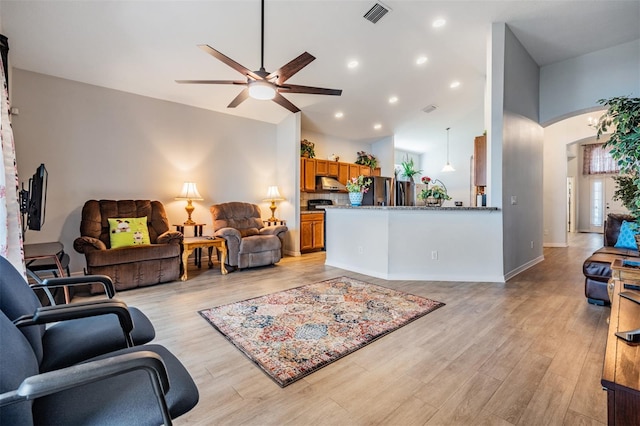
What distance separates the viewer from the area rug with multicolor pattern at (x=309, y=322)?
2057 millimetres

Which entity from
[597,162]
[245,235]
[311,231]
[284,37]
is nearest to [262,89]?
[284,37]

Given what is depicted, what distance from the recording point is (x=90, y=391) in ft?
3.22

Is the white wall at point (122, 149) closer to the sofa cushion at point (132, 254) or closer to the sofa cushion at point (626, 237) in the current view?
the sofa cushion at point (132, 254)

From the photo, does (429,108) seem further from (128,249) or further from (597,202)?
(597,202)

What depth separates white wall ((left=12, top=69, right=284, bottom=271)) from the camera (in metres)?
3.92

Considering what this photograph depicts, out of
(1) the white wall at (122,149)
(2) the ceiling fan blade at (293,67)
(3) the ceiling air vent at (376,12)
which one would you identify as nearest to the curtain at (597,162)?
(3) the ceiling air vent at (376,12)

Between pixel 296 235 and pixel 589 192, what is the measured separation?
1127 cm

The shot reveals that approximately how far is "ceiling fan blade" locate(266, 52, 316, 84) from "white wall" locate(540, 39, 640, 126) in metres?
4.73

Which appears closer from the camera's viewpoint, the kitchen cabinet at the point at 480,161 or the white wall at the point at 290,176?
the kitchen cabinet at the point at 480,161

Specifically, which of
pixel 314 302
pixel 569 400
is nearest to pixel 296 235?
pixel 314 302

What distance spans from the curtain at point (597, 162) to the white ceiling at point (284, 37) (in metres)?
7.71

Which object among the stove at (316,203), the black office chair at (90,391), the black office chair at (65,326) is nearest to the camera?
the black office chair at (90,391)

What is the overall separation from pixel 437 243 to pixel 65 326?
3962 millimetres

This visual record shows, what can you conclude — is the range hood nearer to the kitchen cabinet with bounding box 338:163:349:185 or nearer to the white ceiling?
the kitchen cabinet with bounding box 338:163:349:185
